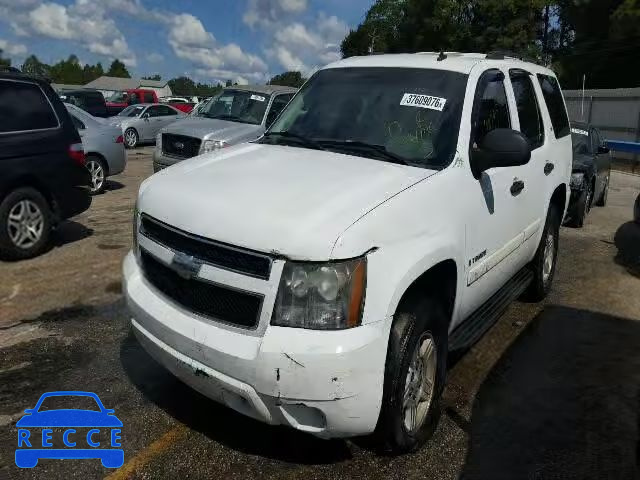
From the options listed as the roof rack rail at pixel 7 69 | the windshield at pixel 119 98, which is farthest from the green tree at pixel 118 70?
the roof rack rail at pixel 7 69

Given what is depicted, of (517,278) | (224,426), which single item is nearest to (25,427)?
(224,426)

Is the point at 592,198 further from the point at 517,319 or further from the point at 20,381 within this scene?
the point at 20,381

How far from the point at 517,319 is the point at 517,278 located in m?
0.56

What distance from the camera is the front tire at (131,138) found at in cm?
2038

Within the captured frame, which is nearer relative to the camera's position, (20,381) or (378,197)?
(378,197)

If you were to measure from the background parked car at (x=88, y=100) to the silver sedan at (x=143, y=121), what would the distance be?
1672 mm

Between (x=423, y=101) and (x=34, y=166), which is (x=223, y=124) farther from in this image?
(x=423, y=101)

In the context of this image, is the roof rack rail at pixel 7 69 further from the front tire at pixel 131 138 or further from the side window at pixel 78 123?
the front tire at pixel 131 138

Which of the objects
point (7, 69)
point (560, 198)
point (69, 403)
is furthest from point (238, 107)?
point (69, 403)

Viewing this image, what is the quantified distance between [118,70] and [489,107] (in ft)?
513

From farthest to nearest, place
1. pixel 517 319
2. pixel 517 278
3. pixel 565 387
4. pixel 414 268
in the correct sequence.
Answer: pixel 517 319, pixel 517 278, pixel 565 387, pixel 414 268

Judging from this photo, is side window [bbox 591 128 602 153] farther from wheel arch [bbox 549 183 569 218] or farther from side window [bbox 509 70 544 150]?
side window [bbox 509 70 544 150]

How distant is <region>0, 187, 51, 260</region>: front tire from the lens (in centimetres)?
632

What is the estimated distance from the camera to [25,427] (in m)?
3.35
